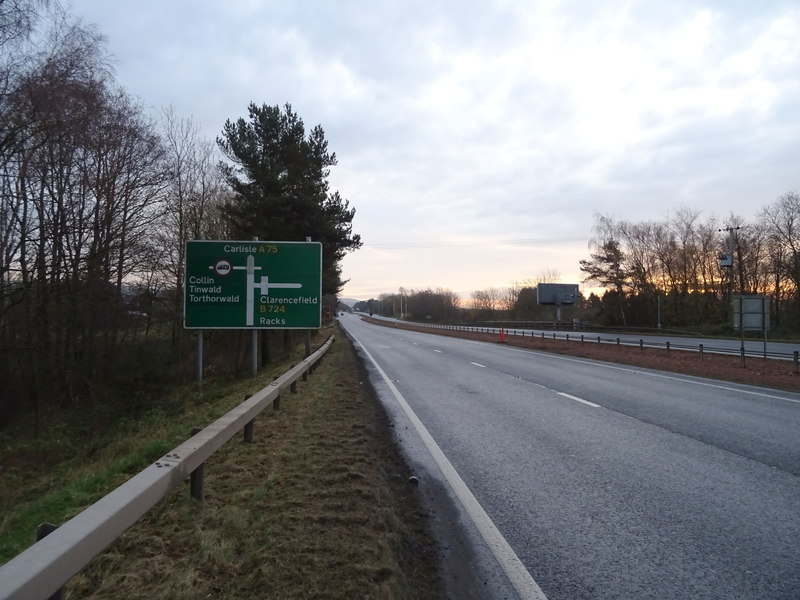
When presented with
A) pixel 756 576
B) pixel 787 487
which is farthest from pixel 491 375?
pixel 756 576

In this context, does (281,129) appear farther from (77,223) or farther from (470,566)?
(470,566)

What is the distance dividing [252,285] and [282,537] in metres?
11.5

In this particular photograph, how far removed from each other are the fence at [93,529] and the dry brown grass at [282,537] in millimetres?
402

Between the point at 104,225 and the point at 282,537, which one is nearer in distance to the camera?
the point at 282,537

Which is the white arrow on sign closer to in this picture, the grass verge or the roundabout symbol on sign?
the roundabout symbol on sign

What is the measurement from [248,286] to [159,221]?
37.0 ft

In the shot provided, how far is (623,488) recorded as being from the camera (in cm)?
563

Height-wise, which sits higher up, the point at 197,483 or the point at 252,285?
the point at 252,285

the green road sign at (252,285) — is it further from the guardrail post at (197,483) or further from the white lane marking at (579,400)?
the guardrail post at (197,483)

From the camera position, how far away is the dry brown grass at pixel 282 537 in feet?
10.9

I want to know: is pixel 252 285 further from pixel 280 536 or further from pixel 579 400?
pixel 280 536

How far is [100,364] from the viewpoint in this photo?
21.1 meters

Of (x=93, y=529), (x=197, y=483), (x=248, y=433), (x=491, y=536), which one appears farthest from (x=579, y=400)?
(x=93, y=529)

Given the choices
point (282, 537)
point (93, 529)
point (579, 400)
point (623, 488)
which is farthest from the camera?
point (579, 400)
